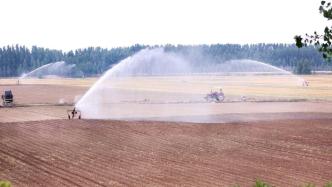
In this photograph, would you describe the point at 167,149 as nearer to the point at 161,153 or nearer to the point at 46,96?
the point at 161,153

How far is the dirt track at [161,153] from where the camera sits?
2180cm

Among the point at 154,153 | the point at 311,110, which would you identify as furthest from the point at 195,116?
the point at 154,153

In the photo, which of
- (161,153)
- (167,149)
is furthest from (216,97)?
(161,153)

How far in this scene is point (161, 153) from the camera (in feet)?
89.9

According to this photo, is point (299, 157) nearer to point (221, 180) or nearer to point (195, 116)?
point (221, 180)

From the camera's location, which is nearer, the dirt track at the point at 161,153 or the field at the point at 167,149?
the dirt track at the point at 161,153

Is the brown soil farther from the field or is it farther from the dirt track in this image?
the dirt track

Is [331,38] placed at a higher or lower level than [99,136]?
higher

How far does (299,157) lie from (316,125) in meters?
13.3

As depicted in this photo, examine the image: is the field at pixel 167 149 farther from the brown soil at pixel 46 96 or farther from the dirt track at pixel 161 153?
the brown soil at pixel 46 96

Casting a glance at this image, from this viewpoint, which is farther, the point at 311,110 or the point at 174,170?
the point at 311,110

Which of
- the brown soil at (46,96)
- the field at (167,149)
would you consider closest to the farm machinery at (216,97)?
the field at (167,149)

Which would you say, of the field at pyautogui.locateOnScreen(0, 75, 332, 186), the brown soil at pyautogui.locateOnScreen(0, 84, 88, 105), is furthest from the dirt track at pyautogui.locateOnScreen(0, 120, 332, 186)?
the brown soil at pyautogui.locateOnScreen(0, 84, 88, 105)

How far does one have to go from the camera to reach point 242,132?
114 ft
